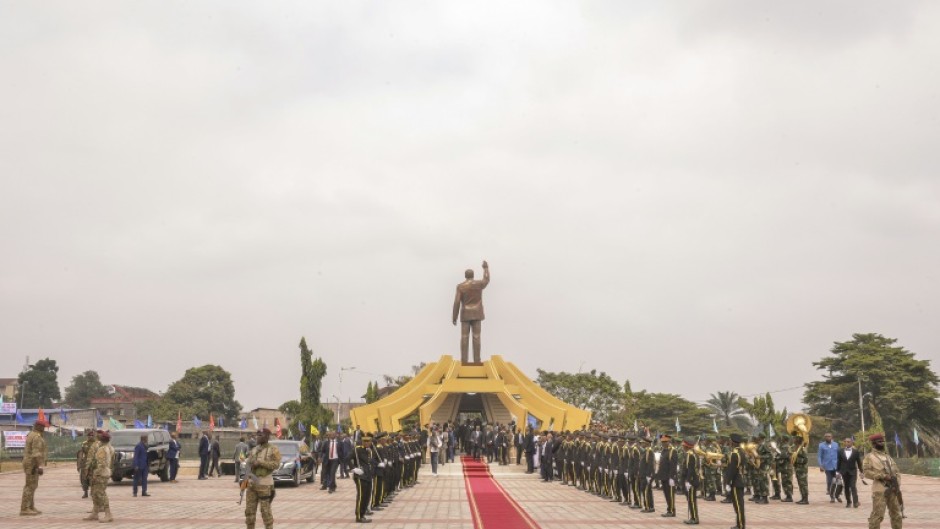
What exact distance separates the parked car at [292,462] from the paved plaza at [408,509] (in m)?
0.36

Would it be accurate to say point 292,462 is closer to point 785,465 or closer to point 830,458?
point 785,465

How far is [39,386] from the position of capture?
112125mm

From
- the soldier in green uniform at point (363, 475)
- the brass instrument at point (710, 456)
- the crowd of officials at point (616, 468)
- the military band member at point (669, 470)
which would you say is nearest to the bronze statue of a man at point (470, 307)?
the crowd of officials at point (616, 468)

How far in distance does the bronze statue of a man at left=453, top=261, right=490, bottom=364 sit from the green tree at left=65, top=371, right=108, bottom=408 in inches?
3859

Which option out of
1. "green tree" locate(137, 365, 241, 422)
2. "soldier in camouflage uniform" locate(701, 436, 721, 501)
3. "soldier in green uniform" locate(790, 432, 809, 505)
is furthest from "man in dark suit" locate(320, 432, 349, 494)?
"green tree" locate(137, 365, 241, 422)

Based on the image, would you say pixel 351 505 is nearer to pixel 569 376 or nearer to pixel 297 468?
pixel 297 468

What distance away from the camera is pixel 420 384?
164ft

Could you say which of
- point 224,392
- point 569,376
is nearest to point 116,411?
point 224,392

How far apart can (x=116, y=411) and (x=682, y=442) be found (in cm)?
11411

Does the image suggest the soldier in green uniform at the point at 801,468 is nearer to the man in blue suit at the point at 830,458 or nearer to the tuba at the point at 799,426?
the man in blue suit at the point at 830,458

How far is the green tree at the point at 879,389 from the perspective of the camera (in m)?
55.4

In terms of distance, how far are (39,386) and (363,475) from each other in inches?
4305

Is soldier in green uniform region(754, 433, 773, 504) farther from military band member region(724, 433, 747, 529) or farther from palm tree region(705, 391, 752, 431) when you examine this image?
palm tree region(705, 391, 752, 431)

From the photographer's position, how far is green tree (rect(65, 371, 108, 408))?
132250mm
